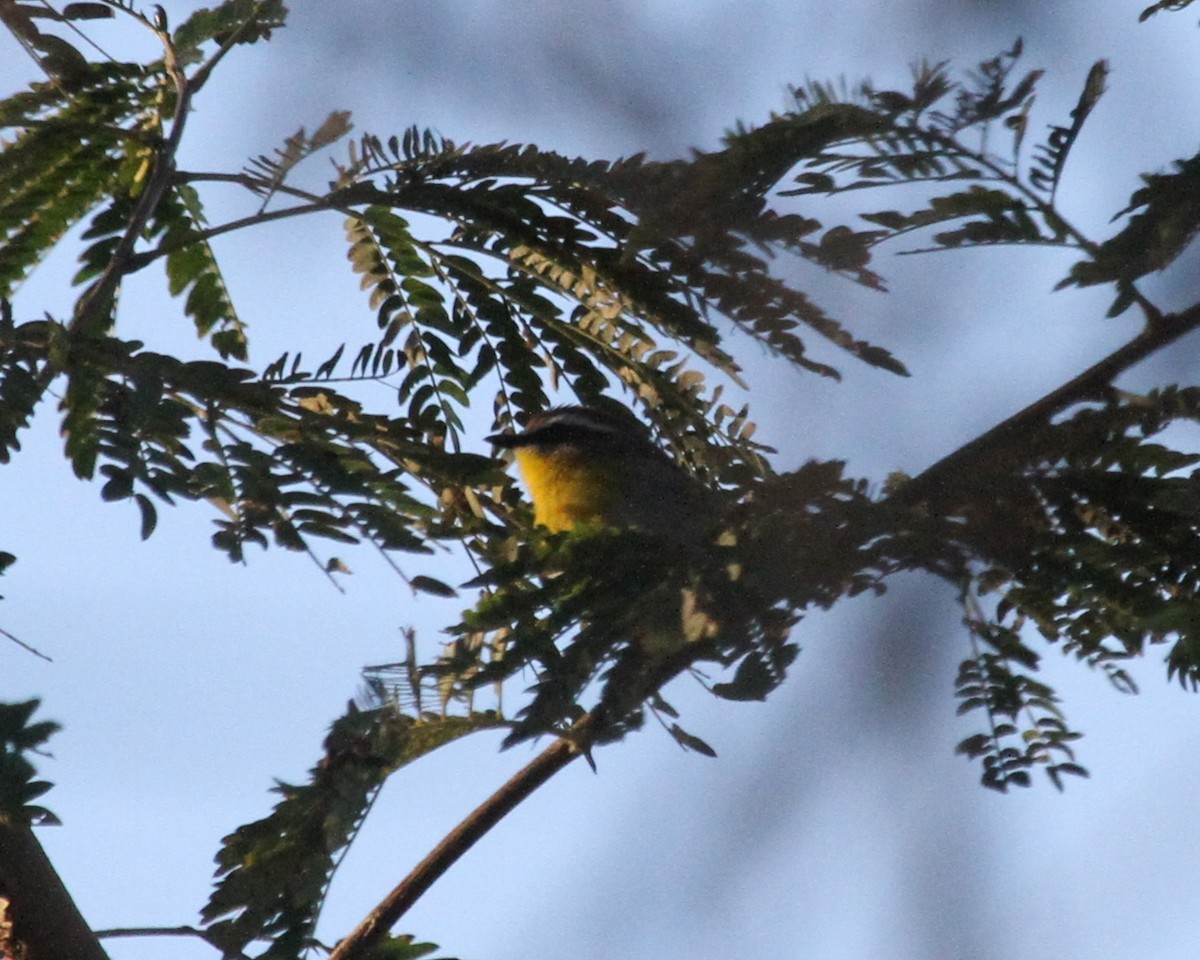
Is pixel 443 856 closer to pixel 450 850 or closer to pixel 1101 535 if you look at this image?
pixel 450 850

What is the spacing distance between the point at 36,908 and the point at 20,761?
84 centimetres

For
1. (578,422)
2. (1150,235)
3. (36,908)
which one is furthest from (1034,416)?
(578,422)

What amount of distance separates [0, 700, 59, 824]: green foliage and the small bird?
105 centimetres

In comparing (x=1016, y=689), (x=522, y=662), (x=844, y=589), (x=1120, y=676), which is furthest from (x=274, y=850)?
(x=844, y=589)

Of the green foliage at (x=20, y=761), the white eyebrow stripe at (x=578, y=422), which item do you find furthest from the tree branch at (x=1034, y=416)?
the white eyebrow stripe at (x=578, y=422)

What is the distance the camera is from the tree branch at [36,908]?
Result: 274 centimetres

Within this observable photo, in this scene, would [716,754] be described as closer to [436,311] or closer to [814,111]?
[814,111]

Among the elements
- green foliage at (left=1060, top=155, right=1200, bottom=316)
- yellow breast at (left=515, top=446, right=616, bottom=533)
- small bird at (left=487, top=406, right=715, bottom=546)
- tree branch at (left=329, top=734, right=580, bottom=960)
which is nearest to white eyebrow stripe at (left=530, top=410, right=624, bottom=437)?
small bird at (left=487, top=406, right=715, bottom=546)

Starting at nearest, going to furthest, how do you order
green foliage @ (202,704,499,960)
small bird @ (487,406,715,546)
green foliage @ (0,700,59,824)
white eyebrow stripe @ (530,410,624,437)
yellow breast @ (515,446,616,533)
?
1. green foliage @ (0,700,59,824)
2. green foliage @ (202,704,499,960)
3. small bird @ (487,406,715,546)
4. white eyebrow stripe @ (530,410,624,437)
5. yellow breast @ (515,446,616,533)

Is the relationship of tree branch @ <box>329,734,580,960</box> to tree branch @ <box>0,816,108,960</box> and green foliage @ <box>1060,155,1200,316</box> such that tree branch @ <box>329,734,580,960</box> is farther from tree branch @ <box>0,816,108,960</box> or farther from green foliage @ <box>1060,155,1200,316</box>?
green foliage @ <box>1060,155,1200,316</box>

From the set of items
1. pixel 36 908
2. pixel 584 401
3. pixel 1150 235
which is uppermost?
pixel 584 401

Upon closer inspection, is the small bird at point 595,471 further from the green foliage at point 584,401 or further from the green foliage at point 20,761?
the green foliage at point 20,761

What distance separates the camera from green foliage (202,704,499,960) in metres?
2.28

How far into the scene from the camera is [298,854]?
2.29m
